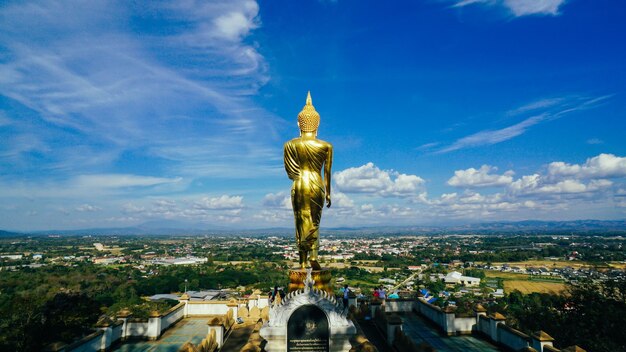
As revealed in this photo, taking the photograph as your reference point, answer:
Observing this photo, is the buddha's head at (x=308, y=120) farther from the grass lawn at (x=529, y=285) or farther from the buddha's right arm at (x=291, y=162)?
the grass lawn at (x=529, y=285)

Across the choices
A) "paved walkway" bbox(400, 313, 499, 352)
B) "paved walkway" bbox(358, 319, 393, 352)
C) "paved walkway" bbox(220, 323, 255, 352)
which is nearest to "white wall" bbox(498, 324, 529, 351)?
"paved walkway" bbox(400, 313, 499, 352)

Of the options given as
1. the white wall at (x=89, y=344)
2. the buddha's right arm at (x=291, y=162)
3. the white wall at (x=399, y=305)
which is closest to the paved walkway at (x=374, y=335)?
the white wall at (x=399, y=305)

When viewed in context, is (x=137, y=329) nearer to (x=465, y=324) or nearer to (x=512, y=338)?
A: (x=465, y=324)

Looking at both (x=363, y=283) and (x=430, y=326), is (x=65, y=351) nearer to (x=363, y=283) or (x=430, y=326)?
(x=430, y=326)

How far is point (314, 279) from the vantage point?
40.5 feet

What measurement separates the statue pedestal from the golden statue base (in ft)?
5.68

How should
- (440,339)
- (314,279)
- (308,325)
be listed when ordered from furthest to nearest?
(440,339) → (314,279) → (308,325)

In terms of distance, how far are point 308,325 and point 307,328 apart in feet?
0.28

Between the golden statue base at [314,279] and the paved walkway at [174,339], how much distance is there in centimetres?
398

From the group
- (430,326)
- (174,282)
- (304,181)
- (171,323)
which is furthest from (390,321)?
(174,282)

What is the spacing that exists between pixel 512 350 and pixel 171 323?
11645 millimetres

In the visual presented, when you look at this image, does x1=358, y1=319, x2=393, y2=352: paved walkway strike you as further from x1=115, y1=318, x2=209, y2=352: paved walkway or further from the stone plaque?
x1=115, y1=318, x2=209, y2=352: paved walkway

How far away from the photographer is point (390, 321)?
12.3 meters

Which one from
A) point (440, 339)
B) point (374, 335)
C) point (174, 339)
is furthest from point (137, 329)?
point (440, 339)
